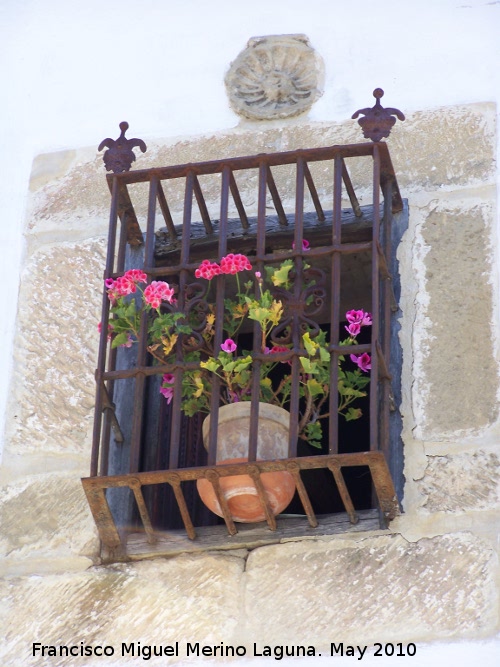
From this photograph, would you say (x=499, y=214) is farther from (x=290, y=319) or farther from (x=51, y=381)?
(x=51, y=381)

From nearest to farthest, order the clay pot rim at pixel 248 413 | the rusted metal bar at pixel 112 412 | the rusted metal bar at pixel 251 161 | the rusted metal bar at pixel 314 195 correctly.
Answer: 1. the clay pot rim at pixel 248 413
2. the rusted metal bar at pixel 112 412
3. the rusted metal bar at pixel 251 161
4. the rusted metal bar at pixel 314 195

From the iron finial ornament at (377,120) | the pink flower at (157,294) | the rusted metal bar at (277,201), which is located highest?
the iron finial ornament at (377,120)

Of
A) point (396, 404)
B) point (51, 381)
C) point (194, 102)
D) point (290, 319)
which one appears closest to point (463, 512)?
point (396, 404)

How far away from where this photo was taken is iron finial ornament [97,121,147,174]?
4.17 meters

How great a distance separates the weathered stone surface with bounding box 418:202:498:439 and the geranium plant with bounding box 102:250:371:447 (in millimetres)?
180

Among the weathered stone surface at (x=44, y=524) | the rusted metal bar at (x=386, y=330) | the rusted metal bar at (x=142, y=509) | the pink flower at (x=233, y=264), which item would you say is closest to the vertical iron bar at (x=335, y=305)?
the rusted metal bar at (x=386, y=330)

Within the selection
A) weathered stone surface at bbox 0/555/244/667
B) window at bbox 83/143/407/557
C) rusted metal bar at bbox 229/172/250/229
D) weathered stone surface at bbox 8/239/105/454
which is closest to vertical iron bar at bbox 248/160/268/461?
window at bbox 83/143/407/557

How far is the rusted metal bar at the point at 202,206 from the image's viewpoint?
4.16 m

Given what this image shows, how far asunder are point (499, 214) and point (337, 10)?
85 cm

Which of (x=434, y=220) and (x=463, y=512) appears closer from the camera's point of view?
(x=463, y=512)

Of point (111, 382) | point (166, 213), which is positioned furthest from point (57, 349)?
point (166, 213)

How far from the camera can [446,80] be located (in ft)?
14.5

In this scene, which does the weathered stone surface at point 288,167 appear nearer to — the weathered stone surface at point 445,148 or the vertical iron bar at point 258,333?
the weathered stone surface at point 445,148

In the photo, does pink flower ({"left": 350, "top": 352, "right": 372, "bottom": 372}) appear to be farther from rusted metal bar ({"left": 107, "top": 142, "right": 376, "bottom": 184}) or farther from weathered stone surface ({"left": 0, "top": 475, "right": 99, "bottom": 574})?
weathered stone surface ({"left": 0, "top": 475, "right": 99, "bottom": 574})
